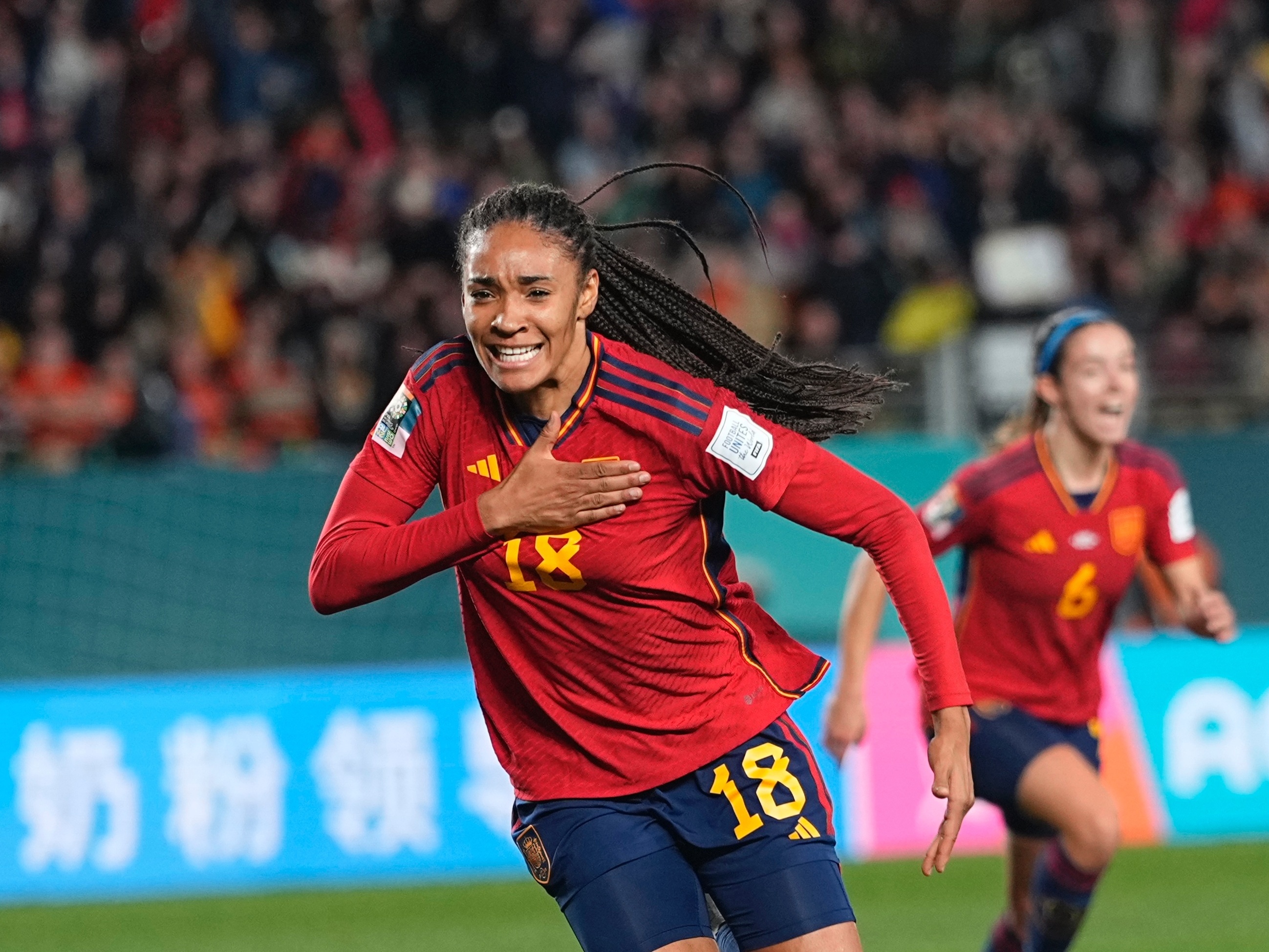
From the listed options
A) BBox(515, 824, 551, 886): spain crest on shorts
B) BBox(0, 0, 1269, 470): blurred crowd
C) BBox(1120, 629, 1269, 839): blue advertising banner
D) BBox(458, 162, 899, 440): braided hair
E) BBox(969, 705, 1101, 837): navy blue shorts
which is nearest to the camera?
BBox(515, 824, 551, 886): spain crest on shorts

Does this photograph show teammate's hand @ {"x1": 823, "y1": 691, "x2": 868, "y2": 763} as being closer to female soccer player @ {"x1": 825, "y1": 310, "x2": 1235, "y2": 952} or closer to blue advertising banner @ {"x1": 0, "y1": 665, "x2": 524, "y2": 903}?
female soccer player @ {"x1": 825, "y1": 310, "x2": 1235, "y2": 952}

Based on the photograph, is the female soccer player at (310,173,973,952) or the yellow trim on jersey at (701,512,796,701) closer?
the female soccer player at (310,173,973,952)

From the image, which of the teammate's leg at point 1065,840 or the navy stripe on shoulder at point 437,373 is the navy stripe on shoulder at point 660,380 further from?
the teammate's leg at point 1065,840

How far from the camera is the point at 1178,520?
21.0 ft

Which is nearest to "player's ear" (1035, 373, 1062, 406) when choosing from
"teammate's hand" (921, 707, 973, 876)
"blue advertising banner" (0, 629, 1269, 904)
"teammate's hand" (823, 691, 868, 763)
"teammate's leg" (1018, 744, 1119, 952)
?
"teammate's leg" (1018, 744, 1119, 952)

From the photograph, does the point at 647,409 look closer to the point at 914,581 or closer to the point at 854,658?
the point at 914,581

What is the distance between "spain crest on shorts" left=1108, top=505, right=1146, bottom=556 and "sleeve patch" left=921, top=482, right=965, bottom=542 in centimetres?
47

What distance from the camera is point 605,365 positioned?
4.23 m

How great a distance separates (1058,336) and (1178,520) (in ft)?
2.24

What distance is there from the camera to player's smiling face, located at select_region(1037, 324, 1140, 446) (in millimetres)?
6262

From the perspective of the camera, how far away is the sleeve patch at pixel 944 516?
20.9 feet

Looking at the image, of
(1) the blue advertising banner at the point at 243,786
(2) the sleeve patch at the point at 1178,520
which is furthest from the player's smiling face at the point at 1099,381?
(1) the blue advertising banner at the point at 243,786

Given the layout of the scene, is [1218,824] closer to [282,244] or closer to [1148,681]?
[1148,681]

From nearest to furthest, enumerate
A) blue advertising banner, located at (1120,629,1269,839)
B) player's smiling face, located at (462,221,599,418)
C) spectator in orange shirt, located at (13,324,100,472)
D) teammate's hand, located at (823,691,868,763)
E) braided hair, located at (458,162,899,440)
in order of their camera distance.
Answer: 1. player's smiling face, located at (462,221,599,418)
2. braided hair, located at (458,162,899,440)
3. teammate's hand, located at (823,691,868,763)
4. blue advertising banner, located at (1120,629,1269,839)
5. spectator in orange shirt, located at (13,324,100,472)
